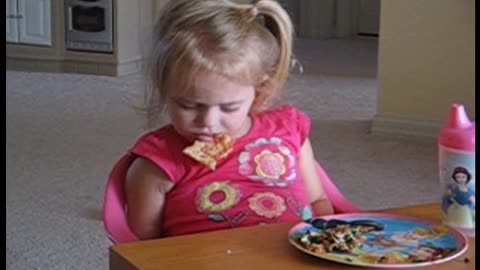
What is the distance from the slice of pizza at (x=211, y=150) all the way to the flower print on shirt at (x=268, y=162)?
3cm

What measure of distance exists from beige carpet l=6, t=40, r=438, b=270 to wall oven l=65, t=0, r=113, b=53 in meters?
0.21

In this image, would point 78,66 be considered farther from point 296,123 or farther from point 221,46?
point 221,46

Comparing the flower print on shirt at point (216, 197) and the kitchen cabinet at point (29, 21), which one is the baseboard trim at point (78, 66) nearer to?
the kitchen cabinet at point (29, 21)

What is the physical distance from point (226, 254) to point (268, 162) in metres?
0.33

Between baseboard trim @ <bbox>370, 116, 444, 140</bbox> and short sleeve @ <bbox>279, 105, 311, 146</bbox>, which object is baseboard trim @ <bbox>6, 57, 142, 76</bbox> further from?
short sleeve @ <bbox>279, 105, 311, 146</bbox>

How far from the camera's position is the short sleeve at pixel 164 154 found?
1323mm

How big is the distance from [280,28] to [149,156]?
0.26m

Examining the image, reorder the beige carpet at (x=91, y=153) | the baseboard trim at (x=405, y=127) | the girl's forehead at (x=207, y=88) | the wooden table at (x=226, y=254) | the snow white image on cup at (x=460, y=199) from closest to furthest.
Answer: the wooden table at (x=226, y=254) < the snow white image on cup at (x=460, y=199) < the girl's forehead at (x=207, y=88) < the beige carpet at (x=91, y=153) < the baseboard trim at (x=405, y=127)

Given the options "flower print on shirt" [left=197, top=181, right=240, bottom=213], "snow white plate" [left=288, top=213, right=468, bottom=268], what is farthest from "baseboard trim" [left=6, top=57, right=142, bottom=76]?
"snow white plate" [left=288, top=213, right=468, bottom=268]

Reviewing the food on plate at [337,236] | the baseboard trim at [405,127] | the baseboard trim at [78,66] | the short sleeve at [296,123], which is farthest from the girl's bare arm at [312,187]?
the baseboard trim at [78,66]

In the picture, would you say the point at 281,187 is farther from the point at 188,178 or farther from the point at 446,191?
the point at 446,191

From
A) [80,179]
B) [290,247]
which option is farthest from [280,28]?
[80,179]

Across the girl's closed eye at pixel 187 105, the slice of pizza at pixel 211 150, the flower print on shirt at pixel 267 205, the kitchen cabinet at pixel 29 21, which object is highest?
the girl's closed eye at pixel 187 105

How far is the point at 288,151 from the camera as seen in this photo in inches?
54.9
